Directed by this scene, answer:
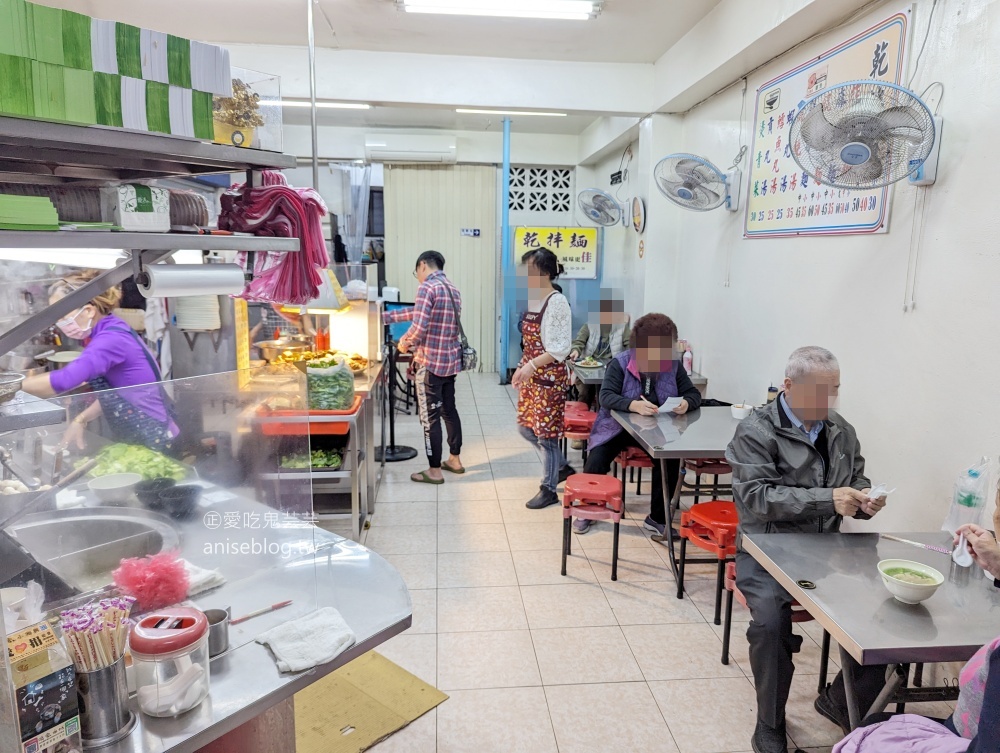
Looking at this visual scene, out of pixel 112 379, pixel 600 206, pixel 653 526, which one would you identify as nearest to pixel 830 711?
pixel 653 526

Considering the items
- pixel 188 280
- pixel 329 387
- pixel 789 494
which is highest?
pixel 188 280

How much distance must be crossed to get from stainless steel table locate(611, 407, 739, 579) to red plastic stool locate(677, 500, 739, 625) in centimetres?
25

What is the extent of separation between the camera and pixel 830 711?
235 centimetres

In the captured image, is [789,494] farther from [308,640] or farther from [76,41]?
[76,41]

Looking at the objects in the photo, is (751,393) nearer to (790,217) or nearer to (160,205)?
(790,217)

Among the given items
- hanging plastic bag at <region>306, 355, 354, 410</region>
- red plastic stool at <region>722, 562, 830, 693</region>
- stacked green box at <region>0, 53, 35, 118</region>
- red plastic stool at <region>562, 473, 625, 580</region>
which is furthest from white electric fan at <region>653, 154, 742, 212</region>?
stacked green box at <region>0, 53, 35, 118</region>

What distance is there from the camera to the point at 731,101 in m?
4.43

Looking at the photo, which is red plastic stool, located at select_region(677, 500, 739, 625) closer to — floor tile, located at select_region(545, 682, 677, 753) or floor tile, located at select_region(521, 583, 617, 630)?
floor tile, located at select_region(521, 583, 617, 630)

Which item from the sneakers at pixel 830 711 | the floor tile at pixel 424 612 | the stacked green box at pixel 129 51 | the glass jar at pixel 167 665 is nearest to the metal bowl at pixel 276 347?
the floor tile at pixel 424 612

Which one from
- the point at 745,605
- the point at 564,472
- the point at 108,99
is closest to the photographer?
the point at 108,99

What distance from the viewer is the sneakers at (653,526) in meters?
3.89

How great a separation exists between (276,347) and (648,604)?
267cm

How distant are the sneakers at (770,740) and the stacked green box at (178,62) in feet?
7.98

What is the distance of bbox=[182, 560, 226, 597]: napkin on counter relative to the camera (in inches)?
58.2
